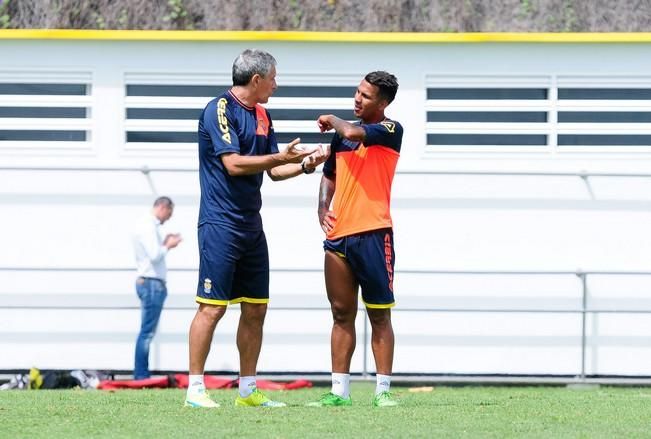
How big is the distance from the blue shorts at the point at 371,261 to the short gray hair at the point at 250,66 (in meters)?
0.99

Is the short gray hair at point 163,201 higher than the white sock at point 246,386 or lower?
higher

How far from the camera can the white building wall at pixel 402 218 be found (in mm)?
12359

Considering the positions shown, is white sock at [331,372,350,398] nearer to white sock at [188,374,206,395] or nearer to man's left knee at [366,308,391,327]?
man's left knee at [366,308,391,327]

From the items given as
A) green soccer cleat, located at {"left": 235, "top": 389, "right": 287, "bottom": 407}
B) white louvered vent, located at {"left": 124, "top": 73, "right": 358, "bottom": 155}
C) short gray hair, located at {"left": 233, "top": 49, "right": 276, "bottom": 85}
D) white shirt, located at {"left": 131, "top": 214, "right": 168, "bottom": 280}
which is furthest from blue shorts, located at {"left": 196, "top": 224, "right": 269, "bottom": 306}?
white louvered vent, located at {"left": 124, "top": 73, "right": 358, "bottom": 155}

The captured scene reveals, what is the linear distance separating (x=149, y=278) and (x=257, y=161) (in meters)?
4.93

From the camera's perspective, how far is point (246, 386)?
769 cm

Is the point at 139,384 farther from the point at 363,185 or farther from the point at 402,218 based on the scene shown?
the point at 363,185

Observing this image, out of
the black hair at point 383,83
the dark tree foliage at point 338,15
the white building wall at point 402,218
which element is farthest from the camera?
the dark tree foliage at point 338,15

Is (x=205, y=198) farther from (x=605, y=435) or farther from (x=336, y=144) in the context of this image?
(x=605, y=435)

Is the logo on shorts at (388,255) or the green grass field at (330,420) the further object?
the logo on shorts at (388,255)

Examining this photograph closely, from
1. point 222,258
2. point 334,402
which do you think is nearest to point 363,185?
point 222,258

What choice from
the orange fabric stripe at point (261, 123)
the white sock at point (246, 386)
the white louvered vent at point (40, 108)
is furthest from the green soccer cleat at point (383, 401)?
the white louvered vent at point (40, 108)

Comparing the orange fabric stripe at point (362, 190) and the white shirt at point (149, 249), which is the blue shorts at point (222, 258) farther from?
the white shirt at point (149, 249)

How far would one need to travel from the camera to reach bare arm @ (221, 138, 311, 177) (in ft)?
23.9
